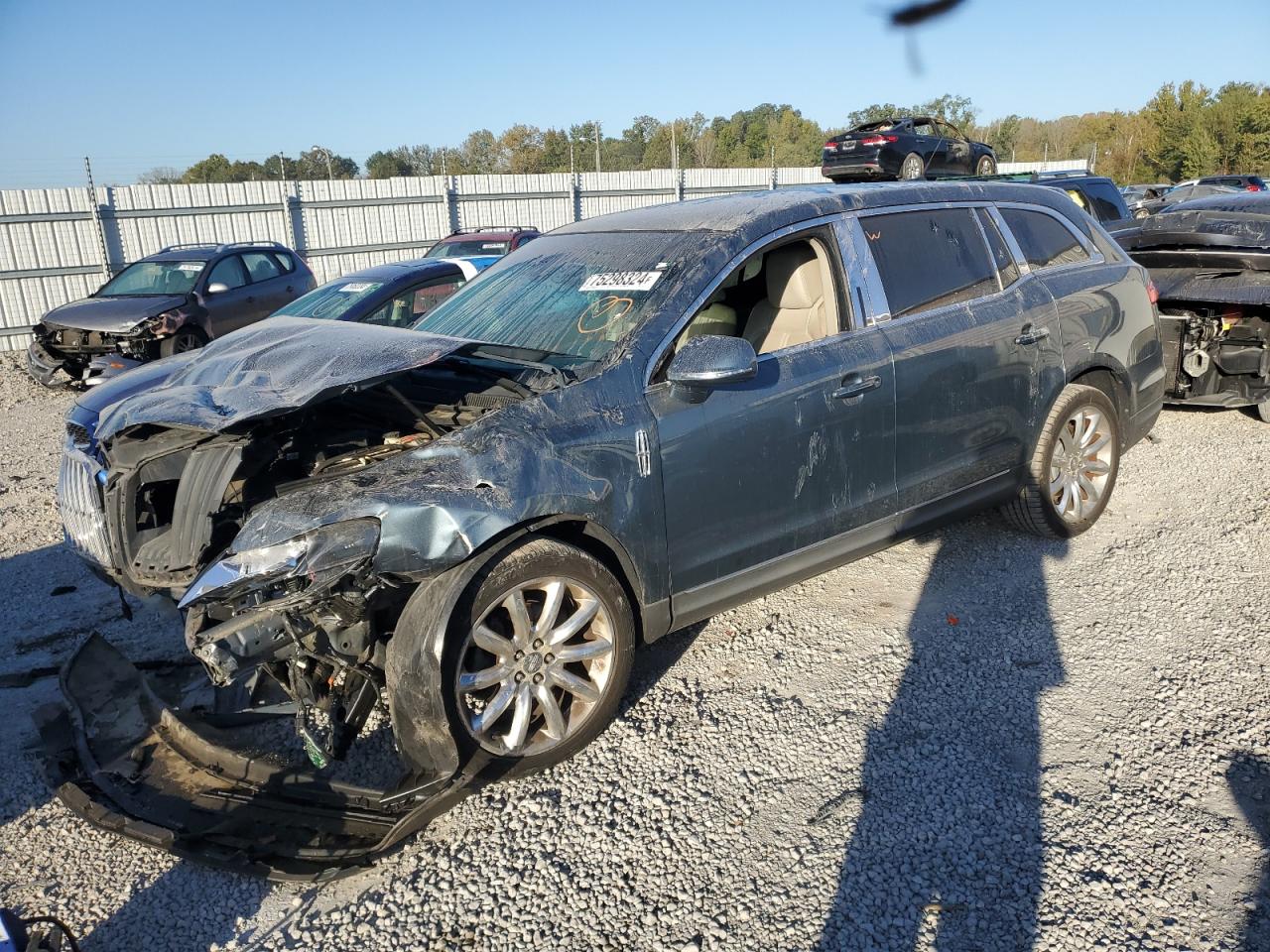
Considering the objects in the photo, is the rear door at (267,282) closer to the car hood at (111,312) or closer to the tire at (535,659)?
the car hood at (111,312)

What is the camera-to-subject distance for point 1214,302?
6.92m

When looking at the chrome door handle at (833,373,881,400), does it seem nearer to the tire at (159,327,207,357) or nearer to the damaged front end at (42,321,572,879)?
the damaged front end at (42,321,572,879)

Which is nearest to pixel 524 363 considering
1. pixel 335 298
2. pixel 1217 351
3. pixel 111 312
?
pixel 335 298

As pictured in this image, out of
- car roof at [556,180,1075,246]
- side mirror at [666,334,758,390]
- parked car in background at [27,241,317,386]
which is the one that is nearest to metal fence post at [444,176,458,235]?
parked car in background at [27,241,317,386]

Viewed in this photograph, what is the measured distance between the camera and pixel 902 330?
4.03 meters

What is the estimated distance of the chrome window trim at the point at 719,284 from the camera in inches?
133

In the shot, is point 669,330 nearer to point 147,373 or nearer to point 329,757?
point 329,757

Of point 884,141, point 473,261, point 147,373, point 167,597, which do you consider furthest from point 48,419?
point 884,141

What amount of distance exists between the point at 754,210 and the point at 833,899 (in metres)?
2.70

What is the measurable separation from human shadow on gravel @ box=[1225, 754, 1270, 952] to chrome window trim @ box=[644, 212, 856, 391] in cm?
215

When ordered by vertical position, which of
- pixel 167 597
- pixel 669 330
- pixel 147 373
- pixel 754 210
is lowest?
pixel 167 597

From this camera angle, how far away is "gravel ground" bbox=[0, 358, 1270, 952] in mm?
2506

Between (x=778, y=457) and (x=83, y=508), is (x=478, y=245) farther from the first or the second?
(x=778, y=457)

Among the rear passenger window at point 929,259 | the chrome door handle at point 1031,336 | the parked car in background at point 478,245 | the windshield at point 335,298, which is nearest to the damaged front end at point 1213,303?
the chrome door handle at point 1031,336
